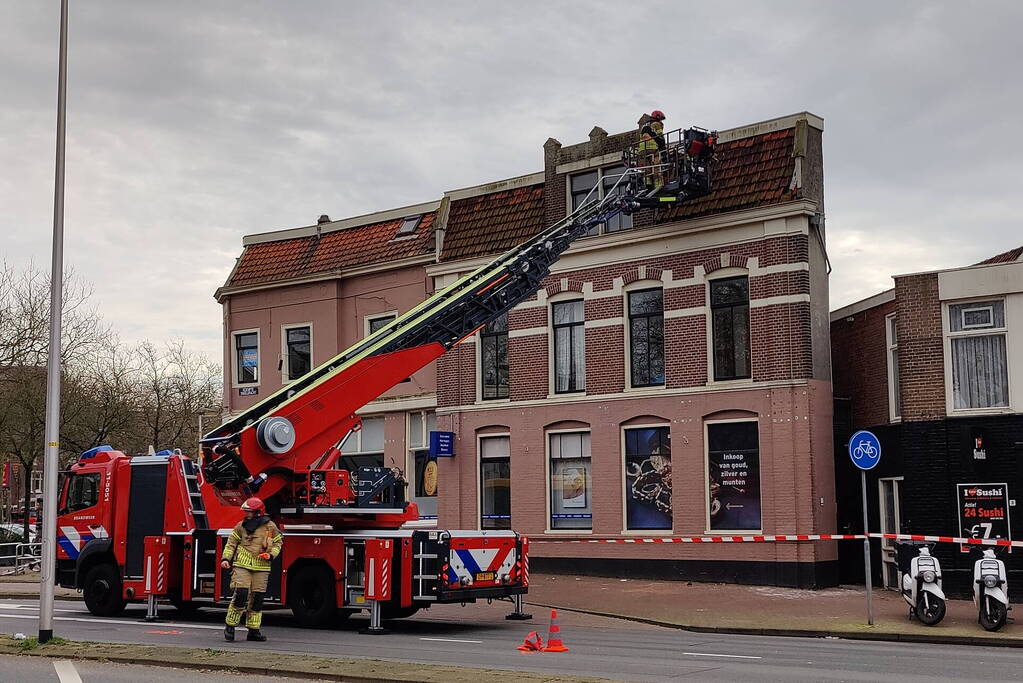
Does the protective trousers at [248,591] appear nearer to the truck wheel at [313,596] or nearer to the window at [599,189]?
the truck wheel at [313,596]

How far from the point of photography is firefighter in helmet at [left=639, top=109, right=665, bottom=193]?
82.6 ft

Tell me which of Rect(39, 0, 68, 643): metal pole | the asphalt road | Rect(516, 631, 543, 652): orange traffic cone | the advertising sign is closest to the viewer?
the asphalt road

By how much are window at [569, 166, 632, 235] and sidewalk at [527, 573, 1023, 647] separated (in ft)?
25.2

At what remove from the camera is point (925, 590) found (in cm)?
1722

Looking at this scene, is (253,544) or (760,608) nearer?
(253,544)

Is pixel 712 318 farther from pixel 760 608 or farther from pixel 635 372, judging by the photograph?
pixel 760 608

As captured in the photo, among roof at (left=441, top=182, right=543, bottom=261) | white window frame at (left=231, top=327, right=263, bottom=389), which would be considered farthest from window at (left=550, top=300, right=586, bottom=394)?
white window frame at (left=231, top=327, right=263, bottom=389)

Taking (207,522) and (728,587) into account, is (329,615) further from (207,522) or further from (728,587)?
(728,587)

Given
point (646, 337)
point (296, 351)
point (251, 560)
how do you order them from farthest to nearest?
point (296, 351) < point (646, 337) < point (251, 560)

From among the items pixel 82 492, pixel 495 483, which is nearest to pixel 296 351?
pixel 495 483

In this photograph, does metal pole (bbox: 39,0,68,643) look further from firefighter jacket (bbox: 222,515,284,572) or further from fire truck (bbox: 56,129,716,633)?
fire truck (bbox: 56,129,716,633)

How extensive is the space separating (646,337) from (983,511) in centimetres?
808

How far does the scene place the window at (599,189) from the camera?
26656 millimetres

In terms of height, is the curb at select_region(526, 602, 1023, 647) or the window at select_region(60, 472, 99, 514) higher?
the window at select_region(60, 472, 99, 514)
